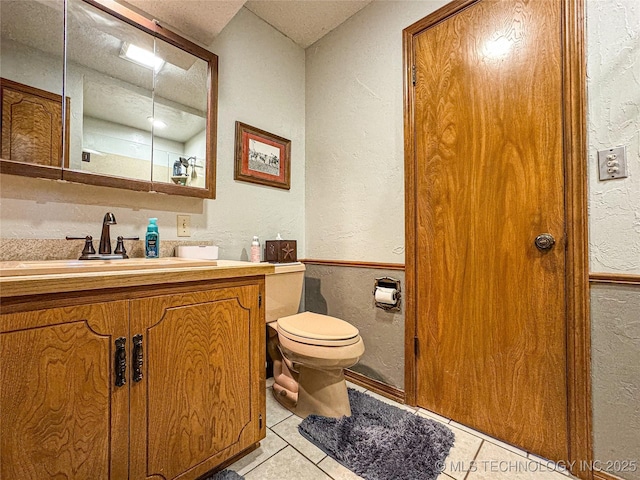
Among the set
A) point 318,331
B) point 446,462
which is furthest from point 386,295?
point 446,462

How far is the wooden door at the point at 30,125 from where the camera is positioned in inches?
43.3

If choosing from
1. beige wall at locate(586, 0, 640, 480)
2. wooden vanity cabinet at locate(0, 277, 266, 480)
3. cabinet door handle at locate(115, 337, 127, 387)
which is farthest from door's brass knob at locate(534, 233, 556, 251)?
cabinet door handle at locate(115, 337, 127, 387)

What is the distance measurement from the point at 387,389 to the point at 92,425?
4.75ft

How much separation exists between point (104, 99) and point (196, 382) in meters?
1.32

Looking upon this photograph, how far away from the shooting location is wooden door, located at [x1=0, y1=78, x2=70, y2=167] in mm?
1100

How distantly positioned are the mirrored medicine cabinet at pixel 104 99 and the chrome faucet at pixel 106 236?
0.16 m

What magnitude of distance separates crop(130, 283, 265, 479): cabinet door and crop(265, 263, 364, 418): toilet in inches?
10.3

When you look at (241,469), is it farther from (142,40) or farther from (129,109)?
(142,40)

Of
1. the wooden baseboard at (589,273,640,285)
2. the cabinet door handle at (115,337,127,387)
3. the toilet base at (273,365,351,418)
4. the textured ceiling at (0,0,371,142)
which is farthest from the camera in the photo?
the toilet base at (273,365,351,418)

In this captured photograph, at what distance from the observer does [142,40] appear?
Answer: 144 centimetres

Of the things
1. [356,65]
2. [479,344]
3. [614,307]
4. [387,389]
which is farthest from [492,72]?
[387,389]

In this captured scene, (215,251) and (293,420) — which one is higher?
(215,251)

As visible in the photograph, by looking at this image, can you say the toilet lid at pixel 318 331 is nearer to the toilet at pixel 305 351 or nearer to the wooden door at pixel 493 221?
the toilet at pixel 305 351

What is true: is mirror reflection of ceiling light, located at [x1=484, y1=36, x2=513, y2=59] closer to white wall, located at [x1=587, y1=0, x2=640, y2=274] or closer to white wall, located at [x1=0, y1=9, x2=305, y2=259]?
white wall, located at [x1=587, y1=0, x2=640, y2=274]
